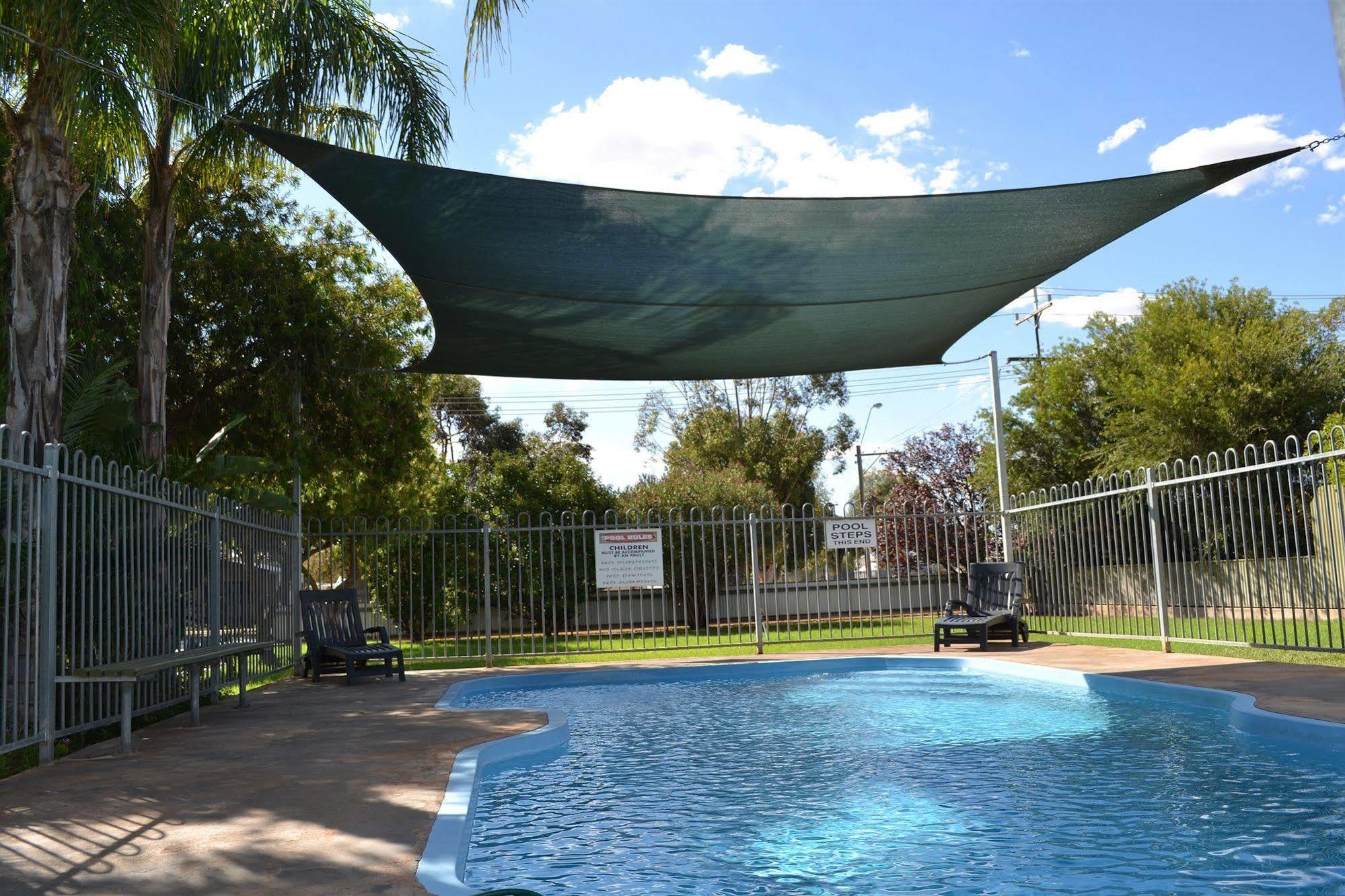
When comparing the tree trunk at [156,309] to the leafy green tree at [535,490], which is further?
the leafy green tree at [535,490]

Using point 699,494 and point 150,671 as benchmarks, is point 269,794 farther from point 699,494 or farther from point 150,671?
point 699,494

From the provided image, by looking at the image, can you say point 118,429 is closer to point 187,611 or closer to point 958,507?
point 187,611

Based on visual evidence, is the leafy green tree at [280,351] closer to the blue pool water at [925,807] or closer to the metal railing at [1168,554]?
the blue pool water at [925,807]

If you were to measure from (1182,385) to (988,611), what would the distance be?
788 cm

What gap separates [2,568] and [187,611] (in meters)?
2.42

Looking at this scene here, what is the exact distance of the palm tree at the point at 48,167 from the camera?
18.9 feet

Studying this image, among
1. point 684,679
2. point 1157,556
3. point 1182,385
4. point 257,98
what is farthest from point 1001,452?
point 257,98

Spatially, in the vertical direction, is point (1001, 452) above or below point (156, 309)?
below

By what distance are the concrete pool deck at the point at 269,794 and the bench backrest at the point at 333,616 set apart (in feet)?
5.47

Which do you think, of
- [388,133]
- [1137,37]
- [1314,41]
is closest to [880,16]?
[1137,37]

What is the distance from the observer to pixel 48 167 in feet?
20.2

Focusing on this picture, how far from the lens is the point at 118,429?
784 cm

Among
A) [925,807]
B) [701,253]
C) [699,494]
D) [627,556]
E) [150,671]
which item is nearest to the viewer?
[925,807]

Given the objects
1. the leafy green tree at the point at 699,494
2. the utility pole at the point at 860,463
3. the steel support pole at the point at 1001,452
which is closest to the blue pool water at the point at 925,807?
the steel support pole at the point at 1001,452
